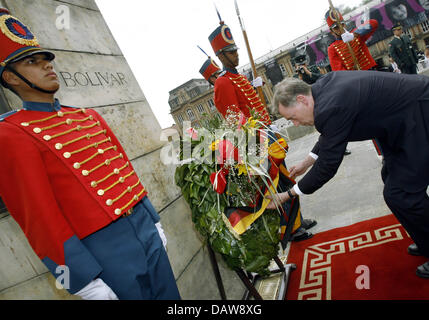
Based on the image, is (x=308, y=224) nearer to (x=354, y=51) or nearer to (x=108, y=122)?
(x=108, y=122)

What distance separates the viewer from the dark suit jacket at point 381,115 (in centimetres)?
183

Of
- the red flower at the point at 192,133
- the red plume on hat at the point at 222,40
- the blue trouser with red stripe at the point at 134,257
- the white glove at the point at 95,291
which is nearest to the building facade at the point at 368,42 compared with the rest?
the red plume on hat at the point at 222,40

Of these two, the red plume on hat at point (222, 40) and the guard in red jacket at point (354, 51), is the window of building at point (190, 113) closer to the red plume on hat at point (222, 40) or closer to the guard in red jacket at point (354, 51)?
the guard in red jacket at point (354, 51)

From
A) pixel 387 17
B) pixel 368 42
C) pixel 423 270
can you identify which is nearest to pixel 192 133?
pixel 423 270

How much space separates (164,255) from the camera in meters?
1.56

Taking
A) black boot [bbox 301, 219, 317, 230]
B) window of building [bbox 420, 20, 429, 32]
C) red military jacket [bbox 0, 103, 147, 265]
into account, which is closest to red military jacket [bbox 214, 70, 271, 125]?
black boot [bbox 301, 219, 317, 230]

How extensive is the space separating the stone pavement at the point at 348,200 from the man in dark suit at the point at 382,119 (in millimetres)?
1144

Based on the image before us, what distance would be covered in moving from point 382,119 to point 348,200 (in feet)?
6.71

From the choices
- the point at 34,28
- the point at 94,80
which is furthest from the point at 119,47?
the point at 34,28

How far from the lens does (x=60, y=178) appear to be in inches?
48.3

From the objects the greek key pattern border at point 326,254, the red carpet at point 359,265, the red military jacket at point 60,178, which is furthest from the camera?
the greek key pattern border at point 326,254

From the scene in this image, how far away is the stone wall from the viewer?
1.37 m

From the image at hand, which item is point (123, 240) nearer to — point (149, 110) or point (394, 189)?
point (149, 110)

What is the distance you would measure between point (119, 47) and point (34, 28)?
2.52 ft
